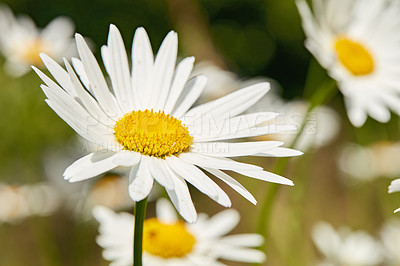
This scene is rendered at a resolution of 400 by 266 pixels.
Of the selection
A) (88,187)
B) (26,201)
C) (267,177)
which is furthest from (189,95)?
(26,201)

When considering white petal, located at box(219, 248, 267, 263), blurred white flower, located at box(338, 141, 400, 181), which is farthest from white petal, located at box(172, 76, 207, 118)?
blurred white flower, located at box(338, 141, 400, 181)

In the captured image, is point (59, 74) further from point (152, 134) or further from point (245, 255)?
point (245, 255)

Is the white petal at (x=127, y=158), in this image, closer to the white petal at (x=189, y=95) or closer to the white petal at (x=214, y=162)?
the white petal at (x=214, y=162)

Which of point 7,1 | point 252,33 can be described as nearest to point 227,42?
point 252,33

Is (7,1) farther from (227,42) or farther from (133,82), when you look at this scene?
(133,82)

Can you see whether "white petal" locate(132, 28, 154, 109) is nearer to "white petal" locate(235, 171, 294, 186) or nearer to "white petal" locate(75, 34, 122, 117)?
"white petal" locate(75, 34, 122, 117)

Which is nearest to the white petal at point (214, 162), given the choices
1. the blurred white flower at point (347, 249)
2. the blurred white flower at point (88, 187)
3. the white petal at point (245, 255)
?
the white petal at point (245, 255)
